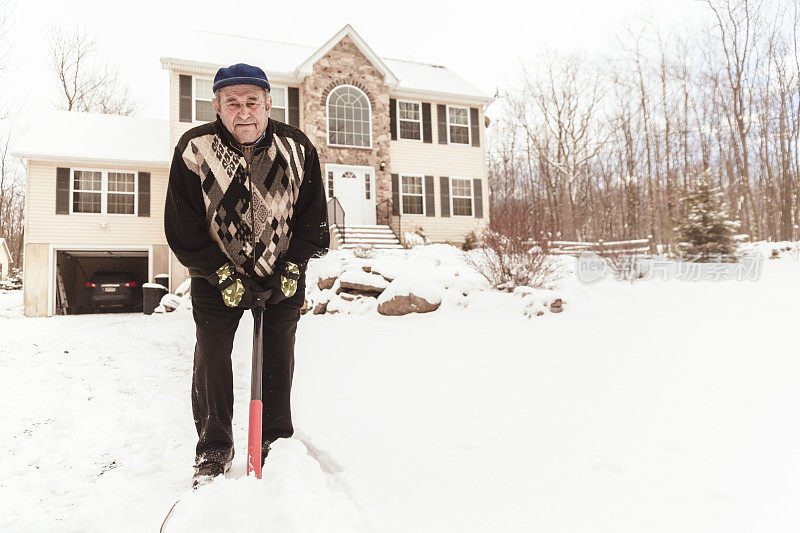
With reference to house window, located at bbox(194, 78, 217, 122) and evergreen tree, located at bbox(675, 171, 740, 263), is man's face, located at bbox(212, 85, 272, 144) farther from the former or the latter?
house window, located at bbox(194, 78, 217, 122)

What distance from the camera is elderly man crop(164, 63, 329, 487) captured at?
84.4 inches

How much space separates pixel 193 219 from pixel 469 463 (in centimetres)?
193

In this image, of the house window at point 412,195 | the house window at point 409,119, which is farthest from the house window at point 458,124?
the house window at point 412,195

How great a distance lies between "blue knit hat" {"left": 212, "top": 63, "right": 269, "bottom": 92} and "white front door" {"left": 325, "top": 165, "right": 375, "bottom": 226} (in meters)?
12.7

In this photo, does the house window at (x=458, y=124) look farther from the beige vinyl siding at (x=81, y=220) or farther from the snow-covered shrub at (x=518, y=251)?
the beige vinyl siding at (x=81, y=220)

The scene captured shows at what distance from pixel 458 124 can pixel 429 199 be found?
3.19m

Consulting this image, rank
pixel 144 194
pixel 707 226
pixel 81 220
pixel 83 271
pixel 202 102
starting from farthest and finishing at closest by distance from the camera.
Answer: pixel 83 271
pixel 144 194
pixel 202 102
pixel 81 220
pixel 707 226

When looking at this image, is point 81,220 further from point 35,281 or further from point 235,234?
point 235,234

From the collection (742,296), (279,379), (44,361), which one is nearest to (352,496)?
(279,379)

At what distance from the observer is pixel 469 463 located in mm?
2523

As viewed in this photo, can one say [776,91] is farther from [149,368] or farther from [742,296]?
[149,368]

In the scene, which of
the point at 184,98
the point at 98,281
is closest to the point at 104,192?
the point at 98,281

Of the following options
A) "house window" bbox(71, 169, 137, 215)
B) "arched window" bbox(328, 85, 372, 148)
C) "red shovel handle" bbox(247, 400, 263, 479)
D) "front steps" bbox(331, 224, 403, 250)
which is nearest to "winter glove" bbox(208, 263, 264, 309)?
"red shovel handle" bbox(247, 400, 263, 479)

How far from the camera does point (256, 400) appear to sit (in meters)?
1.94
